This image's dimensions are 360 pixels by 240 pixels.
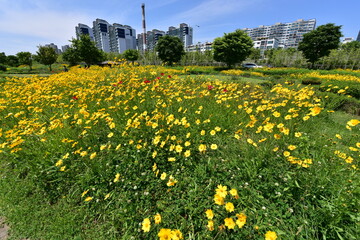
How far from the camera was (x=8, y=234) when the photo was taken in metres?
1.73

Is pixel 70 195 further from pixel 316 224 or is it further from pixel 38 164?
pixel 316 224

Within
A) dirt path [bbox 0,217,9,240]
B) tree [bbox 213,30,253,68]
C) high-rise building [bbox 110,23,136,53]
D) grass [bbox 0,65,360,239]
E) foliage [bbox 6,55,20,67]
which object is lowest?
dirt path [bbox 0,217,9,240]

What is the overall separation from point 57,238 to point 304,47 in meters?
35.6

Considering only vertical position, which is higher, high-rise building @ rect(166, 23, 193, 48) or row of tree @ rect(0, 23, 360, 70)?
high-rise building @ rect(166, 23, 193, 48)

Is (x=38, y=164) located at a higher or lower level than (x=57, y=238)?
higher

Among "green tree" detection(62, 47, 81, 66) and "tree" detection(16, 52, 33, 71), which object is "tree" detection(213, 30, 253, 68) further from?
"tree" detection(16, 52, 33, 71)

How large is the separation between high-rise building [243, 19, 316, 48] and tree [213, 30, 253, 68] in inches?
4283

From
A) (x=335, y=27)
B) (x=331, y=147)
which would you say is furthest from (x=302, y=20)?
(x=331, y=147)

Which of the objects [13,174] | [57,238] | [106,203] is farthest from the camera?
[13,174]

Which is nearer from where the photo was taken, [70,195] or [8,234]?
[8,234]

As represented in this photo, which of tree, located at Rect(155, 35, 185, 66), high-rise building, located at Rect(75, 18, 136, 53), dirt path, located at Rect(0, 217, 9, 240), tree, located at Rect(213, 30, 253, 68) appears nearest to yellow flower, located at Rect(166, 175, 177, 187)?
dirt path, located at Rect(0, 217, 9, 240)

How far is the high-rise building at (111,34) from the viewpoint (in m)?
127

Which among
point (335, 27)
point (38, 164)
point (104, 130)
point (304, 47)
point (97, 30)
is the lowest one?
point (38, 164)

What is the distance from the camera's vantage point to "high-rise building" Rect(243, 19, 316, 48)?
11369 cm
